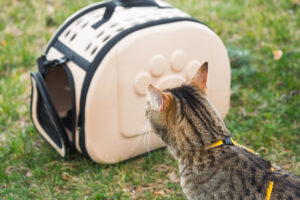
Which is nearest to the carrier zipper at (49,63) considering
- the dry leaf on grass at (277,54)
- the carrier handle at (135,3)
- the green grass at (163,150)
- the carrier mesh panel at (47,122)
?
the carrier mesh panel at (47,122)

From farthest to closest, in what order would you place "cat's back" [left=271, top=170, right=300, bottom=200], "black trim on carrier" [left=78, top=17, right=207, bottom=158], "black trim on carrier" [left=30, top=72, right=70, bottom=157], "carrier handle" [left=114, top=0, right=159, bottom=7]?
"carrier handle" [left=114, top=0, right=159, bottom=7] → "black trim on carrier" [left=30, top=72, right=70, bottom=157] → "black trim on carrier" [left=78, top=17, right=207, bottom=158] → "cat's back" [left=271, top=170, right=300, bottom=200]

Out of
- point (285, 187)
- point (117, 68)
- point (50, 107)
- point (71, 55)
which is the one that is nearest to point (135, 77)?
point (117, 68)

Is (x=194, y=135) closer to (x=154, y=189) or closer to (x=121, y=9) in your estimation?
(x=154, y=189)

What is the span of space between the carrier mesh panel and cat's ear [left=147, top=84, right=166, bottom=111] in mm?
887

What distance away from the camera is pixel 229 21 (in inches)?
157

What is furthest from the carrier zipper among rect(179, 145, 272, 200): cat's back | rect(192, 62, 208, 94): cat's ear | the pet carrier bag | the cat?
rect(179, 145, 272, 200): cat's back

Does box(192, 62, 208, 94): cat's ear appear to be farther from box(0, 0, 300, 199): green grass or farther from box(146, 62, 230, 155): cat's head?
box(0, 0, 300, 199): green grass

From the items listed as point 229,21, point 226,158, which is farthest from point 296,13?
point 226,158

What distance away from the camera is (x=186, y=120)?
1.68m

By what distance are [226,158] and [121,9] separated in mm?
1257

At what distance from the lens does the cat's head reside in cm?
166

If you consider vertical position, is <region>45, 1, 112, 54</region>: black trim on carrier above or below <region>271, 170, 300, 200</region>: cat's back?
above

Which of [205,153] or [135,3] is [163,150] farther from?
[135,3]

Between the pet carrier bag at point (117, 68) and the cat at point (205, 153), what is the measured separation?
42cm
